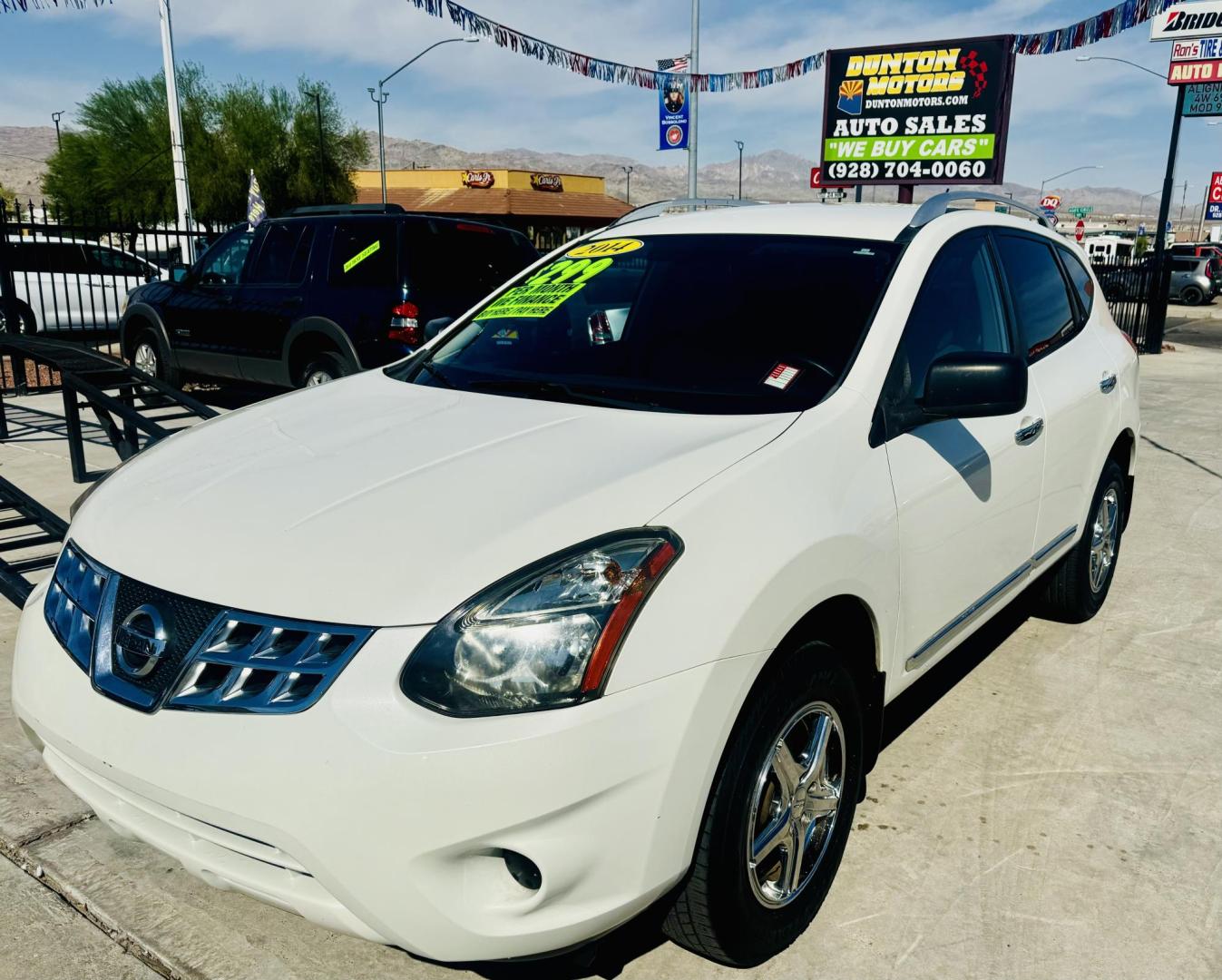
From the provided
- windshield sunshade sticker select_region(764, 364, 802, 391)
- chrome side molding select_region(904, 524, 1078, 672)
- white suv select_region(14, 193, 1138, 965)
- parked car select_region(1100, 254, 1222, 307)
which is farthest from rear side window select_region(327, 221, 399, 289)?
parked car select_region(1100, 254, 1222, 307)

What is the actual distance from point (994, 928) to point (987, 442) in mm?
1394

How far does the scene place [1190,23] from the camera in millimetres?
19281

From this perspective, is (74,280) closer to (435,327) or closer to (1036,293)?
(435,327)

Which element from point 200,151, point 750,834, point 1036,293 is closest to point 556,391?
point 750,834

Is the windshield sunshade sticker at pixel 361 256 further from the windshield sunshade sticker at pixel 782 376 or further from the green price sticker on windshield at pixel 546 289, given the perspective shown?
the windshield sunshade sticker at pixel 782 376

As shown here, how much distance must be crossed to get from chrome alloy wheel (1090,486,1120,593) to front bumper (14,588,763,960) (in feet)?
10.6

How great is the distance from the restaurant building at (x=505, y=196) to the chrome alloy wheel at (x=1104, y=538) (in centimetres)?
5432

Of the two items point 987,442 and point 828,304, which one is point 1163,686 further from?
point 828,304

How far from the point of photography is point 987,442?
321cm

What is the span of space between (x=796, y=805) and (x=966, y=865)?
788 mm

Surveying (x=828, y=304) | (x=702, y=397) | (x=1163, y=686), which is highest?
(x=828, y=304)

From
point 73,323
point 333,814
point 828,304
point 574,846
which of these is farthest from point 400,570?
point 73,323

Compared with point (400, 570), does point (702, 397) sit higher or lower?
higher

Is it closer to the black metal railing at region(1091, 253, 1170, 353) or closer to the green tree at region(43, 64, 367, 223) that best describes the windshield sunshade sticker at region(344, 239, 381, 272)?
the black metal railing at region(1091, 253, 1170, 353)
